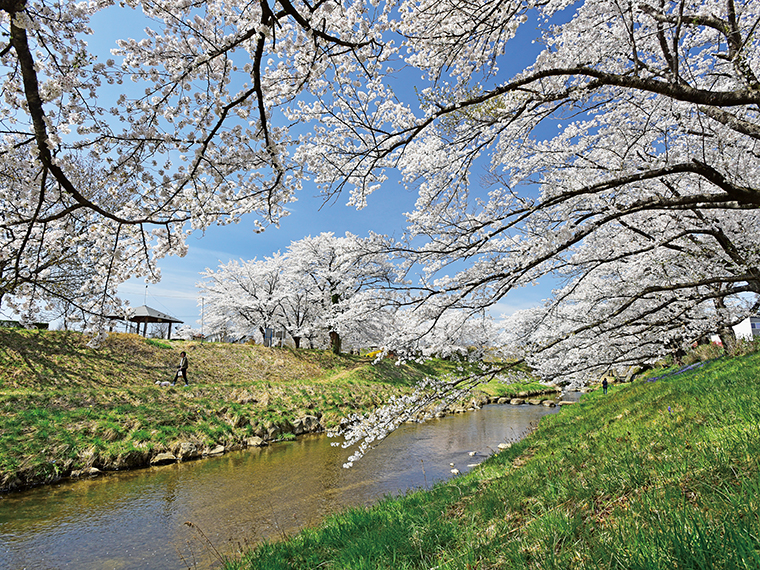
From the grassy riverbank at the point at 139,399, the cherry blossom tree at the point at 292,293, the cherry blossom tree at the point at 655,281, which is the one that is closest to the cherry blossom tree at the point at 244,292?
the cherry blossom tree at the point at 292,293

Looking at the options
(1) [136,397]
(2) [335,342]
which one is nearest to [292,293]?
(2) [335,342]

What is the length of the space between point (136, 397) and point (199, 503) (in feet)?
21.6

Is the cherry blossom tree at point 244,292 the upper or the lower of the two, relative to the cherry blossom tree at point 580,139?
upper

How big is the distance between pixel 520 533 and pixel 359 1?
5165 millimetres

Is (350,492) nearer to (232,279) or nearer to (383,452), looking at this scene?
(383,452)

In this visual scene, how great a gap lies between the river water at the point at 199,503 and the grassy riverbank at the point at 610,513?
2056 mm

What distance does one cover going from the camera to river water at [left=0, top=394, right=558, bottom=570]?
5.08 m

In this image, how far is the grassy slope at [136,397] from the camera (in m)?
8.50

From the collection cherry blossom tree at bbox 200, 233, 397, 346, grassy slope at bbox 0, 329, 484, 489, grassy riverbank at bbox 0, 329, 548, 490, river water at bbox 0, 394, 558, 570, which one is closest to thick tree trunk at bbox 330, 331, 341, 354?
cherry blossom tree at bbox 200, 233, 397, 346

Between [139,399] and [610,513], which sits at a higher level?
[139,399]

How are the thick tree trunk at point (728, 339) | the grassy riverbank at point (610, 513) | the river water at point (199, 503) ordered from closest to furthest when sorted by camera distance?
the grassy riverbank at point (610, 513)
the river water at point (199, 503)
the thick tree trunk at point (728, 339)

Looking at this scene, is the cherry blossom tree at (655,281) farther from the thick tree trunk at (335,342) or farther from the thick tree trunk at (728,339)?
the thick tree trunk at (335,342)

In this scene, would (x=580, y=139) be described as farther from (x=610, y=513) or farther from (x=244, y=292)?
(x=244, y=292)

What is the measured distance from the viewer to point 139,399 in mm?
11414
